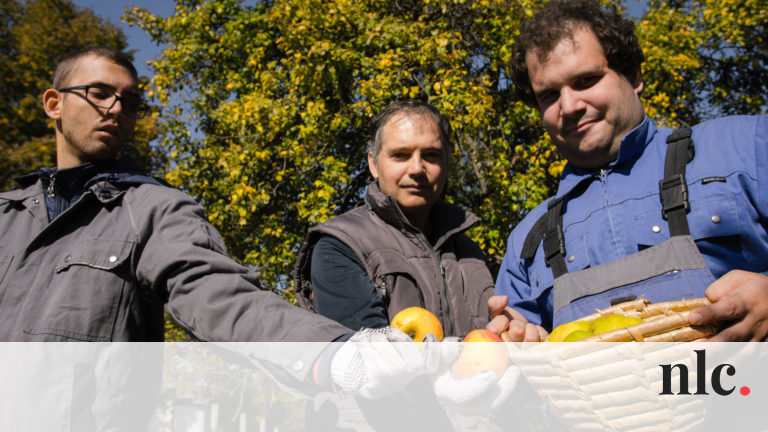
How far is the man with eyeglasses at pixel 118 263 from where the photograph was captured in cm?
128

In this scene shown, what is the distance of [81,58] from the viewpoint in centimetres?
214

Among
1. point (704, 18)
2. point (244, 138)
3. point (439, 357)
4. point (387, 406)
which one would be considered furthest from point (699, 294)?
point (704, 18)

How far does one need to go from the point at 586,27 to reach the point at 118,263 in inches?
78.3

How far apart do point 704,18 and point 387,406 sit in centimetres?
950

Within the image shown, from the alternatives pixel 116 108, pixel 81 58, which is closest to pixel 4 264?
pixel 116 108

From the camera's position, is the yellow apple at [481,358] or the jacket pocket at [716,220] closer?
the yellow apple at [481,358]

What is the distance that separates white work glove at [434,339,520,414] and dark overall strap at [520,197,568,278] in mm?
838

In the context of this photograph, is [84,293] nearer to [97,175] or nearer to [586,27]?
[97,175]

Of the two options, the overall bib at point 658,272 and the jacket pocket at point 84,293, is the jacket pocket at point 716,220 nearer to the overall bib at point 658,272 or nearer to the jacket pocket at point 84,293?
the overall bib at point 658,272

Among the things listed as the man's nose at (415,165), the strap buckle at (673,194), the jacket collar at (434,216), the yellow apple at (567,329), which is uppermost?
the man's nose at (415,165)

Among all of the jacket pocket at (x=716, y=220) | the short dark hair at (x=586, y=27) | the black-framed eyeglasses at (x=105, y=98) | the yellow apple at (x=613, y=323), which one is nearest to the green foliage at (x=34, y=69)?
the black-framed eyeglasses at (x=105, y=98)

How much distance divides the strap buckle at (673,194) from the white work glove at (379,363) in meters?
1.05

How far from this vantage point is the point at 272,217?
762 cm

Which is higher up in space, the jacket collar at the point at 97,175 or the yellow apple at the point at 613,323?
the jacket collar at the point at 97,175
